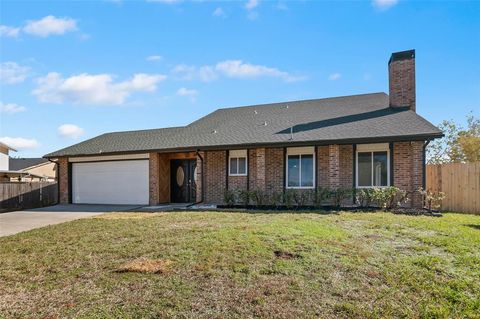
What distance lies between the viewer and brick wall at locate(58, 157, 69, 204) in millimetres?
17438

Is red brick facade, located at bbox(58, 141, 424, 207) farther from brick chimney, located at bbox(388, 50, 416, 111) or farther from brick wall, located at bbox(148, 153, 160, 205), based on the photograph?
brick chimney, located at bbox(388, 50, 416, 111)

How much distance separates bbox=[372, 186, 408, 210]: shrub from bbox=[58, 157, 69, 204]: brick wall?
49.0ft

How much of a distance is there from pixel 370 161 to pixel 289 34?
18.9ft

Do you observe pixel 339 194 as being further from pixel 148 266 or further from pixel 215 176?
pixel 148 266

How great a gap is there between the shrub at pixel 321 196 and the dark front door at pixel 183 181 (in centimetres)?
629

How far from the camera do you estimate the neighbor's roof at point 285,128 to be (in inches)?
478

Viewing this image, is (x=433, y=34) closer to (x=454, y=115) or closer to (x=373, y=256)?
(x=373, y=256)

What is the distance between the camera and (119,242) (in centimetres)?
684

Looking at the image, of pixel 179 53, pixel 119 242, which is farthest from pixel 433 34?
pixel 119 242

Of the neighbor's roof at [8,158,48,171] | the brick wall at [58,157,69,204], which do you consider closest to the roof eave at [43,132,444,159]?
the brick wall at [58,157,69,204]

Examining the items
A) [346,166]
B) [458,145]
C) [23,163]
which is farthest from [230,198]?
[23,163]

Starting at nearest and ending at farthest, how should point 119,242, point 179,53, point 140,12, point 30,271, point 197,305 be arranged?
point 197,305
point 30,271
point 119,242
point 140,12
point 179,53

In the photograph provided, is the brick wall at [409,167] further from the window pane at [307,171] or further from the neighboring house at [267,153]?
the window pane at [307,171]

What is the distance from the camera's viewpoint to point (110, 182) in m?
16.8
